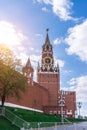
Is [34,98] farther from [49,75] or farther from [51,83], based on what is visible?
[49,75]

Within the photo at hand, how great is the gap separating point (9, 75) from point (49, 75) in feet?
215

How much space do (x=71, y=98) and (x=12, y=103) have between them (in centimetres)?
4525

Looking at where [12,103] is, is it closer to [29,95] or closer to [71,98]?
[29,95]

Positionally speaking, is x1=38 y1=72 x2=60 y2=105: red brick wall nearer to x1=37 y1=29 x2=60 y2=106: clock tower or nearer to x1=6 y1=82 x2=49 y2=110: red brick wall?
x1=37 y1=29 x2=60 y2=106: clock tower

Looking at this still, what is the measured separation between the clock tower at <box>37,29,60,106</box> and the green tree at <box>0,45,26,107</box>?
198 feet

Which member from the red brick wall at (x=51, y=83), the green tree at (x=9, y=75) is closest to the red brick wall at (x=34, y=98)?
the red brick wall at (x=51, y=83)

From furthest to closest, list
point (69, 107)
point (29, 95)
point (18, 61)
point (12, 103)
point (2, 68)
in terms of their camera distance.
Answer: point (69, 107) < point (29, 95) < point (12, 103) < point (18, 61) < point (2, 68)

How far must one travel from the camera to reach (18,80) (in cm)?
4934

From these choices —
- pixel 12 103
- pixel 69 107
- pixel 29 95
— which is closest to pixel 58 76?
pixel 69 107

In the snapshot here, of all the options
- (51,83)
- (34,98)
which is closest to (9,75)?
(34,98)

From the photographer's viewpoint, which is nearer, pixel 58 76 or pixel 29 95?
pixel 29 95

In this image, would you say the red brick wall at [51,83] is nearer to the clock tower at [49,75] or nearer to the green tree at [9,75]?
the clock tower at [49,75]

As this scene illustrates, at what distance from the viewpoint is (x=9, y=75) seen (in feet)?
159

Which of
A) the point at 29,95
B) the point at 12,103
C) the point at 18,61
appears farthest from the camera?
the point at 29,95
